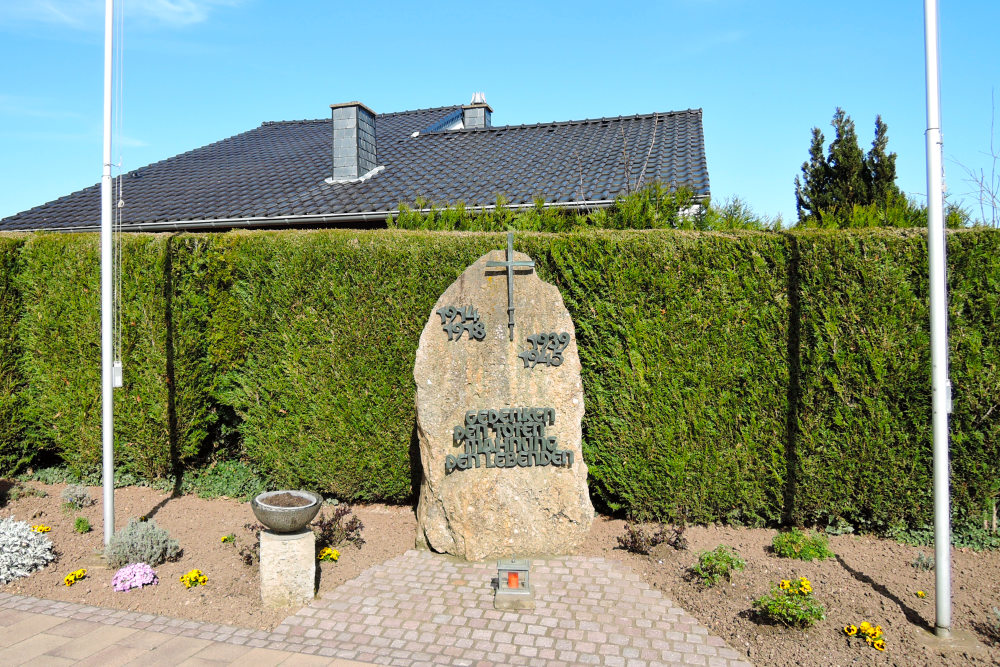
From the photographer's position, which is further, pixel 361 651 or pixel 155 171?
pixel 155 171

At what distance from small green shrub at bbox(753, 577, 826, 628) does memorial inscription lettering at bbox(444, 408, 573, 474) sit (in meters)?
2.01

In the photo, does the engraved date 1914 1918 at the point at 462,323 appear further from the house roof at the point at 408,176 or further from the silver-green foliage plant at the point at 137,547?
the house roof at the point at 408,176

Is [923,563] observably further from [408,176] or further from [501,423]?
[408,176]

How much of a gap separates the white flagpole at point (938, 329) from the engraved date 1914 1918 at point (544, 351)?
290 centimetres

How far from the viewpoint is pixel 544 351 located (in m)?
6.05

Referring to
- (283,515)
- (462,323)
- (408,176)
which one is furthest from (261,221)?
(283,515)

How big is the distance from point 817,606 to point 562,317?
10.1ft

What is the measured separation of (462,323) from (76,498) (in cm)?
509

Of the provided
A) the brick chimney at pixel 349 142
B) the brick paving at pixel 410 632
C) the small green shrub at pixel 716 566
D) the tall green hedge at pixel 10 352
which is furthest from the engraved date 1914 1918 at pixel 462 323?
the brick chimney at pixel 349 142

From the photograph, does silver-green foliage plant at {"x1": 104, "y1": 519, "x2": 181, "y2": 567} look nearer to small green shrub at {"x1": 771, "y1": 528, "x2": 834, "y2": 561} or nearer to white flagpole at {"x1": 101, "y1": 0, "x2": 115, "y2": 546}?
white flagpole at {"x1": 101, "y1": 0, "x2": 115, "y2": 546}

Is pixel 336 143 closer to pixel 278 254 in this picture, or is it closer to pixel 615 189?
pixel 615 189

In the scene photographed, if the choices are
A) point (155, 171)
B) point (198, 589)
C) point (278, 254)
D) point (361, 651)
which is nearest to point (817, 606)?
point (361, 651)

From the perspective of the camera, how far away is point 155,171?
17.3 m

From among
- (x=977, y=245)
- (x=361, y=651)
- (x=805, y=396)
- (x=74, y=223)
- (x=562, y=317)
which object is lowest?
(x=361, y=651)
